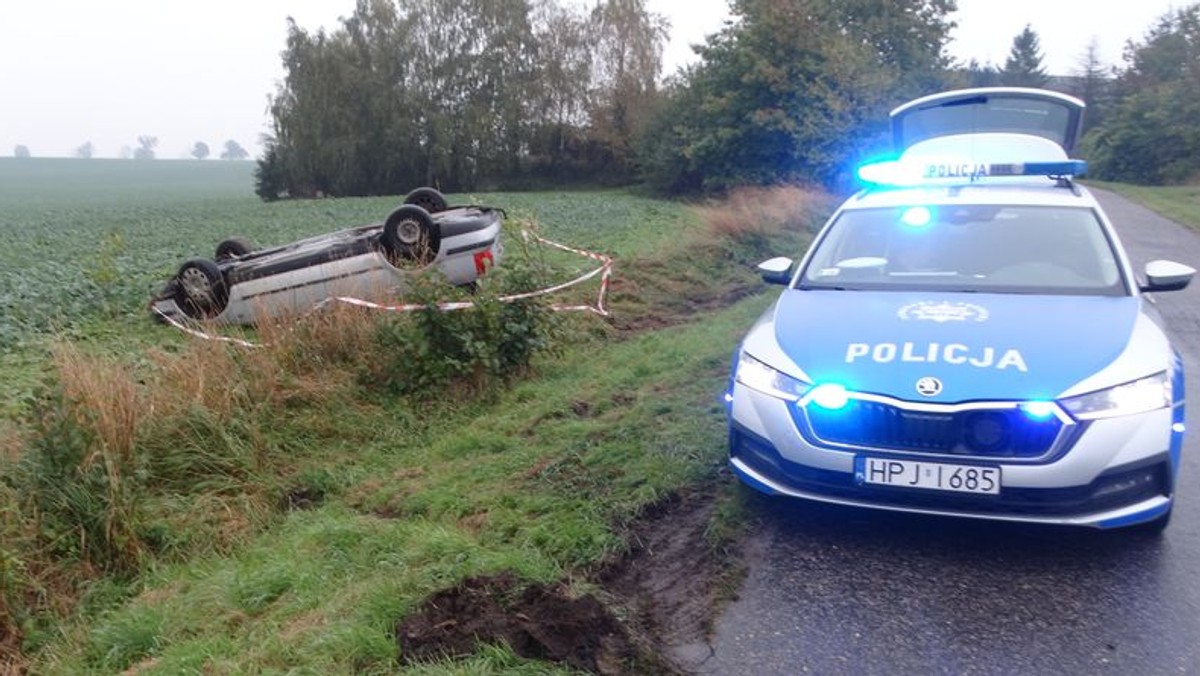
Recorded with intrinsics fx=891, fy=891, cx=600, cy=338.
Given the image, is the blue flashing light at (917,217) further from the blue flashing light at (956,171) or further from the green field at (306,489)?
the green field at (306,489)

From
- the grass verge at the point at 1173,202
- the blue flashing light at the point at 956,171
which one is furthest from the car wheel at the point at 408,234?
the grass verge at the point at 1173,202

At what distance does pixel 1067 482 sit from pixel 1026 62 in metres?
78.3

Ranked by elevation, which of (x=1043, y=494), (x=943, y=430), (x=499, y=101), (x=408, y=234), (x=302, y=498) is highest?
(x=499, y=101)

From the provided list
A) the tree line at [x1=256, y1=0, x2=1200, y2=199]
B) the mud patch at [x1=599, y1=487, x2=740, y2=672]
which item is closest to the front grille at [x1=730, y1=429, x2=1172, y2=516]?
the mud patch at [x1=599, y1=487, x2=740, y2=672]

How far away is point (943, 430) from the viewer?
374 centimetres

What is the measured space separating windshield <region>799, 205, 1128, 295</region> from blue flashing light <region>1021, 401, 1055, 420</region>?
128 centimetres

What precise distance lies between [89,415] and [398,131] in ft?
147

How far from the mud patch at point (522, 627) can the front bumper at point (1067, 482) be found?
120cm

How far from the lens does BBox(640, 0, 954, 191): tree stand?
2600 centimetres

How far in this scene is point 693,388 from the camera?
6855 mm

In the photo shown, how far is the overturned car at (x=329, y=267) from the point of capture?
9297 mm

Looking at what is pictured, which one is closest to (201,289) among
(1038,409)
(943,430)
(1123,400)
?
(943,430)

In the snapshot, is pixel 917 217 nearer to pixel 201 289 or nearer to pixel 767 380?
pixel 767 380

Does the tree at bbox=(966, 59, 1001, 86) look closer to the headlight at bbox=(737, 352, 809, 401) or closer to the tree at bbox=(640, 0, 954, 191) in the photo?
the tree at bbox=(640, 0, 954, 191)
